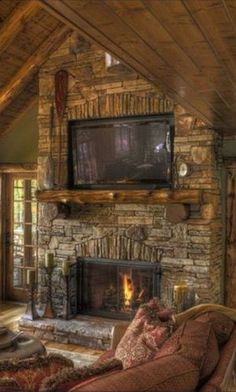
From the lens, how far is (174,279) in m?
4.67

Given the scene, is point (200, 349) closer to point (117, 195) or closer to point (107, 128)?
point (117, 195)

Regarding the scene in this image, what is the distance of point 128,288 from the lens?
502cm

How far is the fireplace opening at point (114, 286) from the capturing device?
4.89m

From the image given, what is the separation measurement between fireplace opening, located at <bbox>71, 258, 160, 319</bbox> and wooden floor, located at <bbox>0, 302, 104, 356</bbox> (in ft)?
1.81

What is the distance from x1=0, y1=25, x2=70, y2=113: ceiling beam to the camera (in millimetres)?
5168

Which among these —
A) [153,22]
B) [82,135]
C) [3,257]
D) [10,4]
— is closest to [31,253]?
[3,257]

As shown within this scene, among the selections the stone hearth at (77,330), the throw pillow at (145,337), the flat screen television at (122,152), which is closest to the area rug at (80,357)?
the stone hearth at (77,330)

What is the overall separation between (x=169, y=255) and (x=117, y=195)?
0.86 meters

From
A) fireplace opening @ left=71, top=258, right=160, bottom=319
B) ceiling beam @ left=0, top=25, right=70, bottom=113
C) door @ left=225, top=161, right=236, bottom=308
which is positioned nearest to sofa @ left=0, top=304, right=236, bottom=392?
fireplace opening @ left=71, top=258, right=160, bottom=319

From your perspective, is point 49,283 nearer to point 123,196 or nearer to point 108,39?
point 123,196

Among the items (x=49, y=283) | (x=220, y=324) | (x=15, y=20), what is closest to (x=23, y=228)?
(x=49, y=283)

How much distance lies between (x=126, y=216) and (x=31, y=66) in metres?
2.19

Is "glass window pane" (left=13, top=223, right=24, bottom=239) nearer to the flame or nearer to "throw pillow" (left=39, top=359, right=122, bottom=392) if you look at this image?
the flame

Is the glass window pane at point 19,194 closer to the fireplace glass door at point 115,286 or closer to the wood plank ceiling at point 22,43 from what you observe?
the wood plank ceiling at point 22,43
